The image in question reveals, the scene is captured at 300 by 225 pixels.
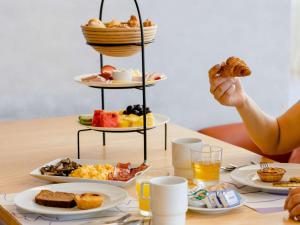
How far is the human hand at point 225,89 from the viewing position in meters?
1.92

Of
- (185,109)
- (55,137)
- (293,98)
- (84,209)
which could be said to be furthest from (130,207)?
(293,98)

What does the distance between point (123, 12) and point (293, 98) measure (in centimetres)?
204

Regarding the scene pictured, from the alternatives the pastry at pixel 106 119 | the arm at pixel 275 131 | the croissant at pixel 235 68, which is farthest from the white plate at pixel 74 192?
the arm at pixel 275 131

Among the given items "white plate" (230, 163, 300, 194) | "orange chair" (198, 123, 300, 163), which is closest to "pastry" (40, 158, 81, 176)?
"white plate" (230, 163, 300, 194)

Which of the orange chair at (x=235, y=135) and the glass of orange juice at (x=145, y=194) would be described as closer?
the glass of orange juice at (x=145, y=194)

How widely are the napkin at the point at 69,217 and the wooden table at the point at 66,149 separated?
0.12m

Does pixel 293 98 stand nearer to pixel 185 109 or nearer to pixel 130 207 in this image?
pixel 185 109

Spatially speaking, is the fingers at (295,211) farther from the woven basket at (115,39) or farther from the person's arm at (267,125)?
the woven basket at (115,39)

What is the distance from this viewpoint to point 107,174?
1792 mm

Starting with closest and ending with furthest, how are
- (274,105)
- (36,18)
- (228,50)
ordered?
(36,18) → (228,50) → (274,105)

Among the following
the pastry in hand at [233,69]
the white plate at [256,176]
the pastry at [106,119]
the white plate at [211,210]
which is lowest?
the white plate at [211,210]

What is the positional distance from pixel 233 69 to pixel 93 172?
45 cm

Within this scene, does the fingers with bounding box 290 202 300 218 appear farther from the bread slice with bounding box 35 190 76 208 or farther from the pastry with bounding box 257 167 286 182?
the bread slice with bounding box 35 190 76 208

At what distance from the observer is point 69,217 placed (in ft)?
5.03
